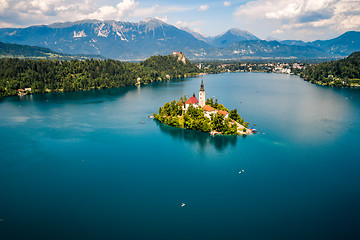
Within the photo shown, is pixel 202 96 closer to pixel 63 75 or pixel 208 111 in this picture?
pixel 208 111

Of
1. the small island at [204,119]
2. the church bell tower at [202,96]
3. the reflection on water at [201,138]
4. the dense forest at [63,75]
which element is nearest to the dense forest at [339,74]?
the church bell tower at [202,96]

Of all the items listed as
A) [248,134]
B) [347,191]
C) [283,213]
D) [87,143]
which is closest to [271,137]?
[248,134]

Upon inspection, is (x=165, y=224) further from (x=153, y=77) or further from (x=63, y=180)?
(x=153, y=77)

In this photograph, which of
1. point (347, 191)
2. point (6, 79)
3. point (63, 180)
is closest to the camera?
point (347, 191)

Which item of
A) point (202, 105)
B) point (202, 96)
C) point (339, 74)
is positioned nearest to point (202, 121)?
point (202, 105)

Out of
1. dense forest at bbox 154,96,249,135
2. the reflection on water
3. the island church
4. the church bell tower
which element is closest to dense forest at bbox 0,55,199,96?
dense forest at bbox 154,96,249,135

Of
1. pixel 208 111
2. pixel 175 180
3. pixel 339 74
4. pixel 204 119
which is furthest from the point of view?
pixel 339 74
